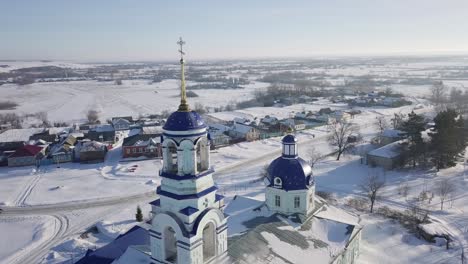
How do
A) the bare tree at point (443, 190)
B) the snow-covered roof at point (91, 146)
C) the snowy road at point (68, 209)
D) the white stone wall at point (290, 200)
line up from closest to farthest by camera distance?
1. the white stone wall at point (290, 200)
2. the snowy road at point (68, 209)
3. the bare tree at point (443, 190)
4. the snow-covered roof at point (91, 146)

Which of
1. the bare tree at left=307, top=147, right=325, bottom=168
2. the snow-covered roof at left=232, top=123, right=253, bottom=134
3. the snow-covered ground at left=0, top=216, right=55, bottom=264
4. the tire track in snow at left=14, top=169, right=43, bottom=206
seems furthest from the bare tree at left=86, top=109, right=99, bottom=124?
the bare tree at left=307, top=147, right=325, bottom=168

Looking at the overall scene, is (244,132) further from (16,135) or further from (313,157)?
(16,135)

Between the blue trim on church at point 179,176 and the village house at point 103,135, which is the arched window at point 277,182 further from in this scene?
the village house at point 103,135

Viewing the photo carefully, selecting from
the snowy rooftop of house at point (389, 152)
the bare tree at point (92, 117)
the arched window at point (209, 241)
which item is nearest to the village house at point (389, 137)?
the snowy rooftop of house at point (389, 152)

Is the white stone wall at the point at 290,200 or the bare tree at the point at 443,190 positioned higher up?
the white stone wall at the point at 290,200

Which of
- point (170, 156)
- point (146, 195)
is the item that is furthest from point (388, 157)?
point (170, 156)

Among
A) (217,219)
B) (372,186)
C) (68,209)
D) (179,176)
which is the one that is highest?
(179,176)

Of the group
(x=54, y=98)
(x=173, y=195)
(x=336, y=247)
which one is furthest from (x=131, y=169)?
(x=54, y=98)

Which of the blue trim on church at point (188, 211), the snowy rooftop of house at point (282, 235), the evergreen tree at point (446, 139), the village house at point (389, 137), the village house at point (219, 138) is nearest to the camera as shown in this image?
the blue trim on church at point (188, 211)
